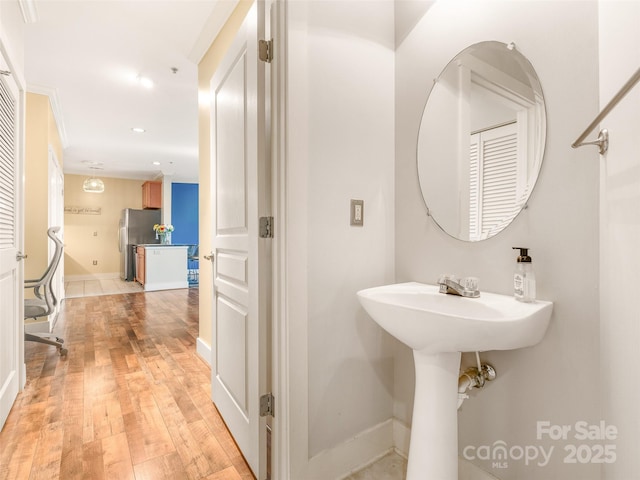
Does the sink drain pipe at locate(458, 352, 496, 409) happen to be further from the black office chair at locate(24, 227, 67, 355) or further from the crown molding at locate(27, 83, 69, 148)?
the crown molding at locate(27, 83, 69, 148)

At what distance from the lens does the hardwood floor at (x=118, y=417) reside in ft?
4.72

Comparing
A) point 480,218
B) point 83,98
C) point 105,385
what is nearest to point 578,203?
point 480,218

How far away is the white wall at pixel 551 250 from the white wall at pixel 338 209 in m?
0.33

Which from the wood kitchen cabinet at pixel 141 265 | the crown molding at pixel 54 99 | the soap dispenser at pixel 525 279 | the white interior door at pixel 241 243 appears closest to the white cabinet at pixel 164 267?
the wood kitchen cabinet at pixel 141 265

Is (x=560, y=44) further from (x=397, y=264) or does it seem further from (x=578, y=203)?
(x=397, y=264)

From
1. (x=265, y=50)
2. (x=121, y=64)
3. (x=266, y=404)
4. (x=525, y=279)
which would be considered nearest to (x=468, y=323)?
(x=525, y=279)

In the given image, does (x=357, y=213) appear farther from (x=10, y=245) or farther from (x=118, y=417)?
(x=10, y=245)

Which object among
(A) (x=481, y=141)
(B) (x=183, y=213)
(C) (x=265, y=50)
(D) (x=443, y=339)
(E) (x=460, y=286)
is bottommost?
(D) (x=443, y=339)

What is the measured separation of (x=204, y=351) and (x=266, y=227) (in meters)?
1.81

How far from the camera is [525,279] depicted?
1071 millimetres

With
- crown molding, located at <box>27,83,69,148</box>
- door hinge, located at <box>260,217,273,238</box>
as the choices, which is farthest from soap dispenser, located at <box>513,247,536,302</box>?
crown molding, located at <box>27,83,69,148</box>

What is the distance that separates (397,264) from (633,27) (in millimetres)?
1102

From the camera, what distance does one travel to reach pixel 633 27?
0.77m

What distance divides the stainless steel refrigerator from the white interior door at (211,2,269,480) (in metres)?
6.64
